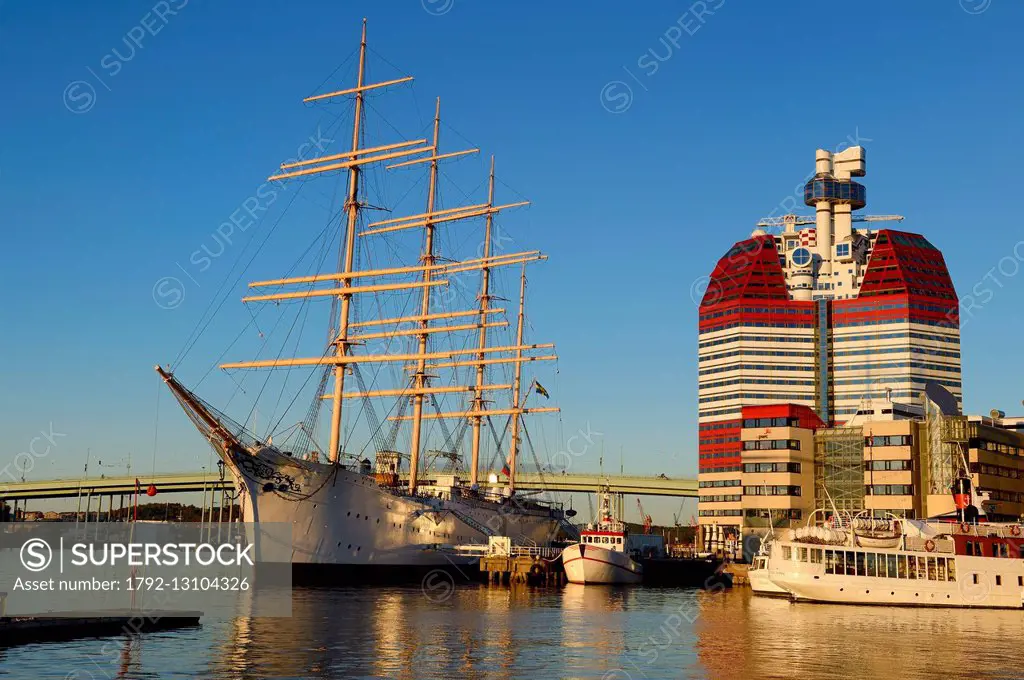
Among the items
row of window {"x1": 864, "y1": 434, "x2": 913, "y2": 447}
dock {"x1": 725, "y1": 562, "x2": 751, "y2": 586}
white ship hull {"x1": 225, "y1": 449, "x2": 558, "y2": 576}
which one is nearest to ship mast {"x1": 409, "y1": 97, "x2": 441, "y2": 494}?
white ship hull {"x1": 225, "y1": 449, "x2": 558, "y2": 576}

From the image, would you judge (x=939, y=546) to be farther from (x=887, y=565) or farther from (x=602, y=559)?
(x=602, y=559)

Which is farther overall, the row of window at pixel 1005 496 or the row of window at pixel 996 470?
the row of window at pixel 1005 496

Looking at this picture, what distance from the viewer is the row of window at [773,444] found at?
14250 centimetres

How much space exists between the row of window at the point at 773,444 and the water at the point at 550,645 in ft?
244

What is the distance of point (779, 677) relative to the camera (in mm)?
36375

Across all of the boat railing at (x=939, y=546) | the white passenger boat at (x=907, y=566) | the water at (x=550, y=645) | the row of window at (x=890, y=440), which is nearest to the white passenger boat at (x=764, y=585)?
the white passenger boat at (x=907, y=566)

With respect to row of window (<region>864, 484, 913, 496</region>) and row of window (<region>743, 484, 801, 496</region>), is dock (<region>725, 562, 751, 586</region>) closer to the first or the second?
row of window (<region>864, 484, 913, 496</region>)

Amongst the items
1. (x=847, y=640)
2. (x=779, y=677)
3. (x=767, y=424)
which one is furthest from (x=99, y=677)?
(x=767, y=424)

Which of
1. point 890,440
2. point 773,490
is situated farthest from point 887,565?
point 773,490

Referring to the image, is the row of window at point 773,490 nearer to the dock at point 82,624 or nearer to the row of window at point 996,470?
the row of window at point 996,470

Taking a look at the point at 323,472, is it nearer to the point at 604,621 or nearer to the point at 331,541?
the point at 331,541

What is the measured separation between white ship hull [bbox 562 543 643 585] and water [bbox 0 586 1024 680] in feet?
91.4

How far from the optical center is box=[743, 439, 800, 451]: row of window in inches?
5610

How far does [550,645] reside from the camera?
44.8m
